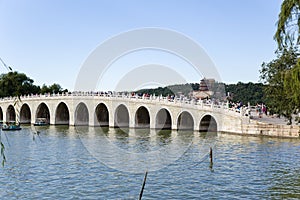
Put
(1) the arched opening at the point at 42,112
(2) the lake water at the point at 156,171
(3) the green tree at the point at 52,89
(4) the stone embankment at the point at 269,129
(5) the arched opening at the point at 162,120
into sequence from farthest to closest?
(3) the green tree at the point at 52,89
(1) the arched opening at the point at 42,112
(5) the arched opening at the point at 162,120
(4) the stone embankment at the point at 269,129
(2) the lake water at the point at 156,171

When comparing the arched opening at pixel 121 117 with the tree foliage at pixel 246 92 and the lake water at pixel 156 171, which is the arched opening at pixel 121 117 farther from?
the tree foliage at pixel 246 92

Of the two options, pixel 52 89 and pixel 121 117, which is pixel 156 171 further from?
pixel 52 89

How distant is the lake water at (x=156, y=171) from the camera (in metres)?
10.8

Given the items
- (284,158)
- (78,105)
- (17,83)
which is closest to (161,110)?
(78,105)

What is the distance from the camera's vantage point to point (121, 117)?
1431 inches

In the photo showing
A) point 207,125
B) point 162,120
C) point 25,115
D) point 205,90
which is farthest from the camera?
point 25,115

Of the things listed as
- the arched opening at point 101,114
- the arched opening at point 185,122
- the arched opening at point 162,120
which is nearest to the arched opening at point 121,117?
the arched opening at point 101,114

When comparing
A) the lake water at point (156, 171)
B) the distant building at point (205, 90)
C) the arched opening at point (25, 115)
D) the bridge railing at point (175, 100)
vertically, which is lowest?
the lake water at point (156, 171)

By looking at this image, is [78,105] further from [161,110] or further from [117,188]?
[117,188]

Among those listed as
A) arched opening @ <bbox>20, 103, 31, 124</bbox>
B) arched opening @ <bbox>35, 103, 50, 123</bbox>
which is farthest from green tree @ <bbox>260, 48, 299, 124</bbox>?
arched opening @ <bbox>20, 103, 31, 124</bbox>

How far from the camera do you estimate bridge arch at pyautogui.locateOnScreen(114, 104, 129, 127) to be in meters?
35.5

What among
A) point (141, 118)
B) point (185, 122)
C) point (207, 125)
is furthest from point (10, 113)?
point (207, 125)

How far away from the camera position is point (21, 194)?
10.7m

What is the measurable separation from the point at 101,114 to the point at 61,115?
7.15 m
